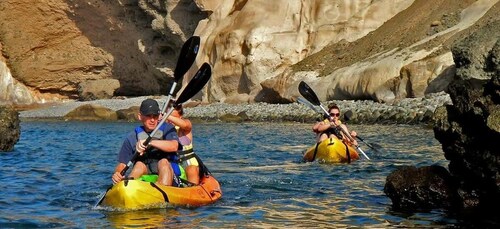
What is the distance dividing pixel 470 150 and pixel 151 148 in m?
3.75

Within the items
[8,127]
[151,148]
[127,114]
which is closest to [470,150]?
[151,148]

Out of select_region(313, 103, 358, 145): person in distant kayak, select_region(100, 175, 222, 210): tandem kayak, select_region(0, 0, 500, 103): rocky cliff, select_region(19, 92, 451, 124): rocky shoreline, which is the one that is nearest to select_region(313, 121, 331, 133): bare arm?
select_region(313, 103, 358, 145): person in distant kayak

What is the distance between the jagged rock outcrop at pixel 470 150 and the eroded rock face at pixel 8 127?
11366mm

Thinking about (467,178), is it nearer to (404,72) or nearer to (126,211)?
(126,211)

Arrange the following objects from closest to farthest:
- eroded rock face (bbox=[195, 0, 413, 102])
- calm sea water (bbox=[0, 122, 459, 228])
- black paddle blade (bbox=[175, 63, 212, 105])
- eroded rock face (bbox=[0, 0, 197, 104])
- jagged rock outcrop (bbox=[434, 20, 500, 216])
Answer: jagged rock outcrop (bbox=[434, 20, 500, 216])
calm sea water (bbox=[0, 122, 459, 228])
black paddle blade (bbox=[175, 63, 212, 105])
eroded rock face (bbox=[195, 0, 413, 102])
eroded rock face (bbox=[0, 0, 197, 104])

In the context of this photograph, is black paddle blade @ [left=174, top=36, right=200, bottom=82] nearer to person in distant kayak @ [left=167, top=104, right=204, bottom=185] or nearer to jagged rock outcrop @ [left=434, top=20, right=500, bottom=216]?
person in distant kayak @ [left=167, top=104, right=204, bottom=185]

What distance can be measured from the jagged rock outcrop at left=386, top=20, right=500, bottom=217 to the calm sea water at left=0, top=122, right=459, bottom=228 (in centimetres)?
34

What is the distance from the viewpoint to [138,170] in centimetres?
1030

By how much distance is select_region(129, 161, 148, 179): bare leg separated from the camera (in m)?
10.3

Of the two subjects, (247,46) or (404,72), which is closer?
(404,72)

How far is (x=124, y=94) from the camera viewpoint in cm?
5916

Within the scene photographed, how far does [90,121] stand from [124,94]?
691 inches

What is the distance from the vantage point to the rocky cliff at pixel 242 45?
36438 millimetres

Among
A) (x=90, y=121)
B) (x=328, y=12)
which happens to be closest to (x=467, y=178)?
(x=90, y=121)
